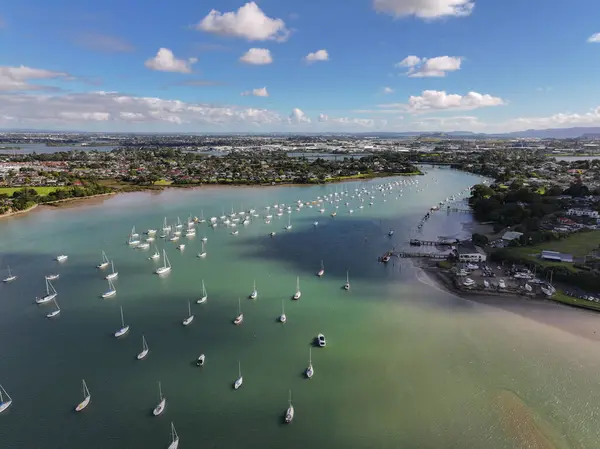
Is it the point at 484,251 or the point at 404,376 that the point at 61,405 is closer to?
the point at 404,376

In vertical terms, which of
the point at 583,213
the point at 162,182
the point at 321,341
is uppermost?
the point at 583,213

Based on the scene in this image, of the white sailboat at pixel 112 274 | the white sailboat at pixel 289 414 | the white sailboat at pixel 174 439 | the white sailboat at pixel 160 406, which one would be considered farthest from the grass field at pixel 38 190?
the white sailboat at pixel 289 414

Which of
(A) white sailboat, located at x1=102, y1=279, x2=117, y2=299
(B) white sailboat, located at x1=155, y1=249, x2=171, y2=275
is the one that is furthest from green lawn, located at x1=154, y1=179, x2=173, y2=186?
(A) white sailboat, located at x1=102, y1=279, x2=117, y2=299

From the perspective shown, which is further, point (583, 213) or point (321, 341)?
point (583, 213)

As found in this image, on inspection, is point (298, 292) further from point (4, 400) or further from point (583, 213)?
point (583, 213)

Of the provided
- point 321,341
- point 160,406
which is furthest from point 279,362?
point 160,406

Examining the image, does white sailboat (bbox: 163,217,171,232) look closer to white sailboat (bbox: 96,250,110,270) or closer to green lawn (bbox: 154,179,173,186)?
white sailboat (bbox: 96,250,110,270)

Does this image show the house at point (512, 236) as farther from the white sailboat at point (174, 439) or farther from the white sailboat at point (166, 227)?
the white sailboat at point (166, 227)
